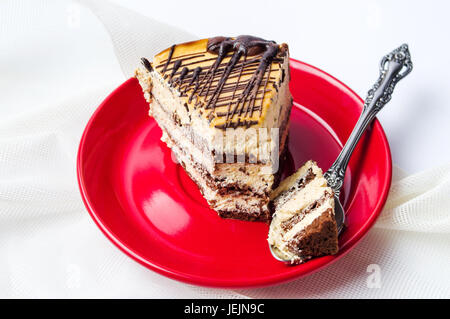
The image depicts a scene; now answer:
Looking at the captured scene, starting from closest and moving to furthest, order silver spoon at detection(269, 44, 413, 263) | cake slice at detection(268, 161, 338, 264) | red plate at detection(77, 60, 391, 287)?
cake slice at detection(268, 161, 338, 264), red plate at detection(77, 60, 391, 287), silver spoon at detection(269, 44, 413, 263)

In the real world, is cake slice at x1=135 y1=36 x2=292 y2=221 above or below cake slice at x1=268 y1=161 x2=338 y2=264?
above

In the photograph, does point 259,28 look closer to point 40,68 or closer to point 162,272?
point 40,68

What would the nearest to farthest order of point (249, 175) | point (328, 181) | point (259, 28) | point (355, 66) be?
1. point (249, 175)
2. point (328, 181)
3. point (355, 66)
4. point (259, 28)

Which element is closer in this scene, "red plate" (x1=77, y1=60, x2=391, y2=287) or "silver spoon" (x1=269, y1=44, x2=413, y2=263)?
"red plate" (x1=77, y1=60, x2=391, y2=287)

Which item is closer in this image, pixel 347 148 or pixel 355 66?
pixel 347 148

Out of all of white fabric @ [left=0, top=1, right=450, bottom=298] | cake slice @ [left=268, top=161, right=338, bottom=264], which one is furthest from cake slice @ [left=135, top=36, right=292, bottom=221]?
white fabric @ [left=0, top=1, right=450, bottom=298]

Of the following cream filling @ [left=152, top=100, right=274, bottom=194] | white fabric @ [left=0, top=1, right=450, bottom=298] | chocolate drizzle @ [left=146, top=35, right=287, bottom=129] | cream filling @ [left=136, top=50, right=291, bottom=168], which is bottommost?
white fabric @ [left=0, top=1, right=450, bottom=298]

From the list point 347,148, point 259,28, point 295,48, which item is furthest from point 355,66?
point 347,148

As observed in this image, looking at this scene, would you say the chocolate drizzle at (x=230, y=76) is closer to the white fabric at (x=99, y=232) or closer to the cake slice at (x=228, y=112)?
the cake slice at (x=228, y=112)

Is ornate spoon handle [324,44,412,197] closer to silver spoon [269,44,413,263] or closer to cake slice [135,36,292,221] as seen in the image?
silver spoon [269,44,413,263]
